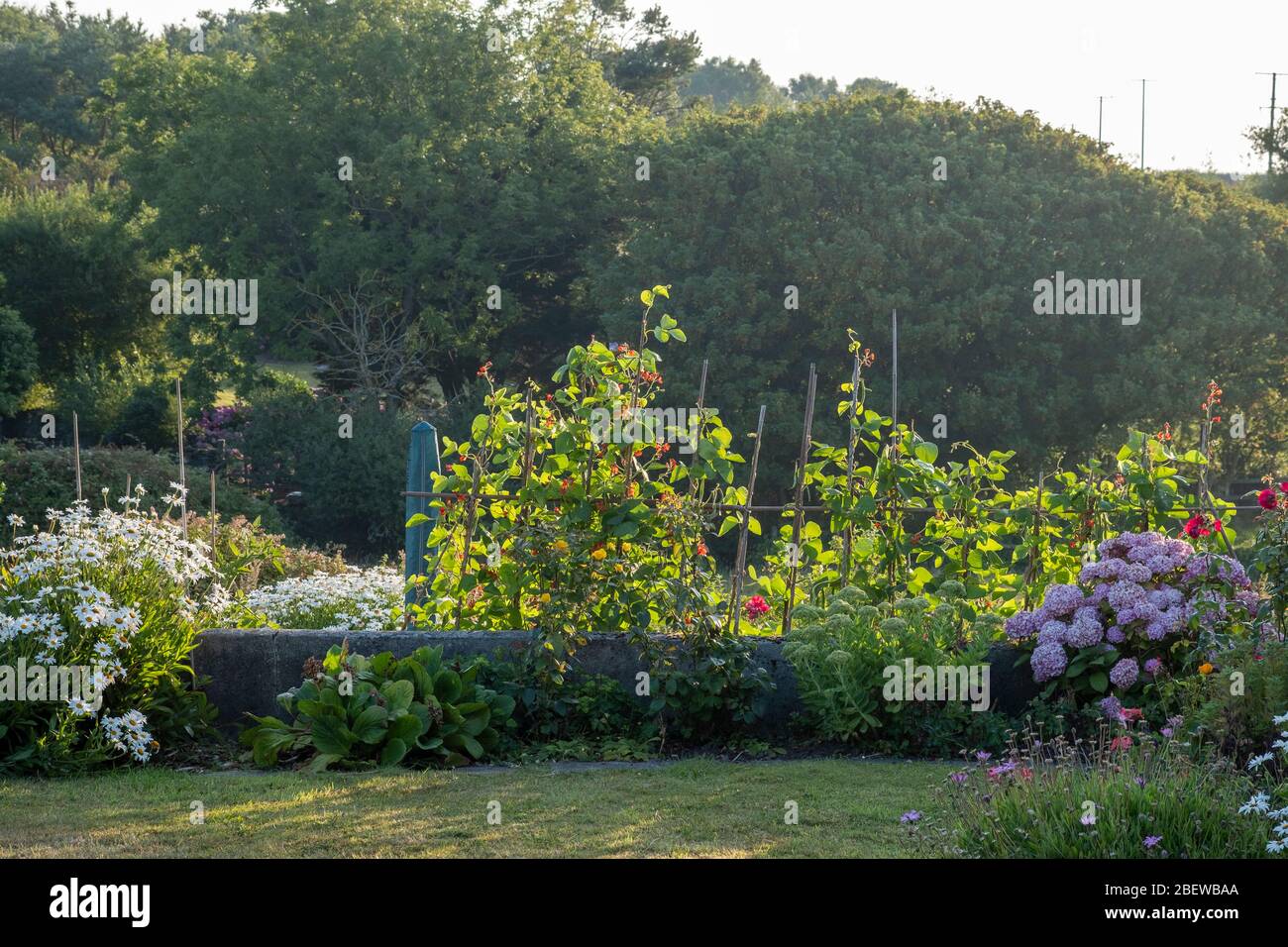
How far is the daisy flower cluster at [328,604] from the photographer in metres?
7.65

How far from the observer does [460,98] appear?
81.1ft

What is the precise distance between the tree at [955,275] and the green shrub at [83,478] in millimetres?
8000

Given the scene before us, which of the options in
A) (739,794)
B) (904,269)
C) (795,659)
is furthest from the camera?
(904,269)

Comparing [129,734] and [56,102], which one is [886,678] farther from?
[56,102]

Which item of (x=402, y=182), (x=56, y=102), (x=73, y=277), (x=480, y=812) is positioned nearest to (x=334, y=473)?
(x=402, y=182)

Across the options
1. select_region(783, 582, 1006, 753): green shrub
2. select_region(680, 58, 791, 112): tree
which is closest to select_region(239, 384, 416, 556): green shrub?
select_region(783, 582, 1006, 753): green shrub

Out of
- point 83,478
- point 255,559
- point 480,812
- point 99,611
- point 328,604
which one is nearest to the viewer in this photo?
point 480,812

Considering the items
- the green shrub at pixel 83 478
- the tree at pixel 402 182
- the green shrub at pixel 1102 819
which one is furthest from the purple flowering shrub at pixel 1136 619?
the tree at pixel 402 182

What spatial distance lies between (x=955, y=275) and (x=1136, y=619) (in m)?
15.9

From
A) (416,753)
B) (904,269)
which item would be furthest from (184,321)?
(416,753)

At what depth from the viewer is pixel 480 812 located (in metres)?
5.00

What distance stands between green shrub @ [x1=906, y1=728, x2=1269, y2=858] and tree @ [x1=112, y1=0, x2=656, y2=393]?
20.2 m
